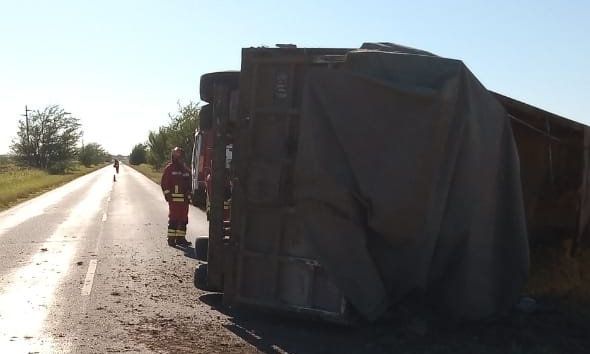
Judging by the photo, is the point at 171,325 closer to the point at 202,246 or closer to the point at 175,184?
the point at 202,246

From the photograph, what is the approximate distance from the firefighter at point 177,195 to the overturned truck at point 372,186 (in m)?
5.97

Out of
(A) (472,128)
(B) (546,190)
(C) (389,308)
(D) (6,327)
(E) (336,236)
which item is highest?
(A) (472,128)

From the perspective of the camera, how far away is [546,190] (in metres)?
7.04

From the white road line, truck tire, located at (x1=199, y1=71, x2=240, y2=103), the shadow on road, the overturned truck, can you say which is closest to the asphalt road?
the white road line

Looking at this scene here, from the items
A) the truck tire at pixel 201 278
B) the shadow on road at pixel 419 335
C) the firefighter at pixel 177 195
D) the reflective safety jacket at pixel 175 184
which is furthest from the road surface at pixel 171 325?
the reflective safety jacket at pixel 175 184

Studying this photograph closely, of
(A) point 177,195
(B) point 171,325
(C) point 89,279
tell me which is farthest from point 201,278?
(A) point 177,195

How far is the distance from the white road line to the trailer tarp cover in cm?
333

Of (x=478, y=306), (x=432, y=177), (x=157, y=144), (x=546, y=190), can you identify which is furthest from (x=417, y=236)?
(x=157, y=144)

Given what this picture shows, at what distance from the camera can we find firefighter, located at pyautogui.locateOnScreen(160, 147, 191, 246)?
1229 cm

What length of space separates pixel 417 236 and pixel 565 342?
156cm

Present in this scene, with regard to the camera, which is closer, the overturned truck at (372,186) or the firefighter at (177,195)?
the overturned truck at (372,186)

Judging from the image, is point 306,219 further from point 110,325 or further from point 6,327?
point 6,327

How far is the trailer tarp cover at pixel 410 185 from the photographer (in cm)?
566

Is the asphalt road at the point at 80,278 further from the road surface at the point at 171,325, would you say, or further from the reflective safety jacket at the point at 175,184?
the reflective safety jacket at the point at 175,184
